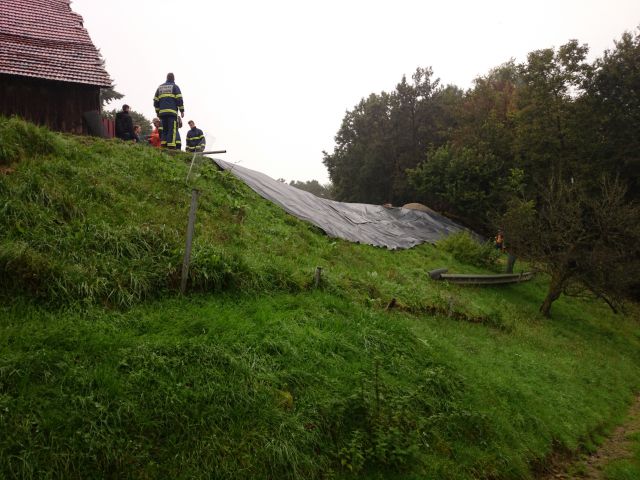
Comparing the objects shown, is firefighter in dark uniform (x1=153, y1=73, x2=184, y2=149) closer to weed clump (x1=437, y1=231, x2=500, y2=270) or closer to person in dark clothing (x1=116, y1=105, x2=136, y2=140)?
person in dark clothing (x1=116, y1=105, x2=136, y2=140)

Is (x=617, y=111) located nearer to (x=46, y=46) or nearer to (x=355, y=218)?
(x=355, y=218)

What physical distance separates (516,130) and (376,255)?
609 inches

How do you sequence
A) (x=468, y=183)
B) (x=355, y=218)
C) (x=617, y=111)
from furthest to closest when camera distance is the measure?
(x=468, y=183) → (x=617, y=111) → (x=355, y=218)

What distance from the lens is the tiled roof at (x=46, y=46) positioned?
39.3 feet

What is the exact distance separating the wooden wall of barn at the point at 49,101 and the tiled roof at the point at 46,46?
437 millimetres

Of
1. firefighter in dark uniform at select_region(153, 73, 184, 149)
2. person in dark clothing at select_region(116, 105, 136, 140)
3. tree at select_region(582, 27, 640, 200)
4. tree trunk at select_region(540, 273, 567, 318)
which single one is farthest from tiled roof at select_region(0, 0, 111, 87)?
tree at select_region(582, 27, 640, 200)

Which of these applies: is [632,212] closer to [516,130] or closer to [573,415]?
[573,415]

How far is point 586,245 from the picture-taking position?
14.1 metres

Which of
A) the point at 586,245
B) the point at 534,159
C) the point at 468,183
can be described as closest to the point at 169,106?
the point at 586,245

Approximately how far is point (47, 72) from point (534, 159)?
21625 millimetres

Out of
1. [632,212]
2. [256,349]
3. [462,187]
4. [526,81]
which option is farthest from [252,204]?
[526,81]

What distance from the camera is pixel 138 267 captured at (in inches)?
240

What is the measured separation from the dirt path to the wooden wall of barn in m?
14.3

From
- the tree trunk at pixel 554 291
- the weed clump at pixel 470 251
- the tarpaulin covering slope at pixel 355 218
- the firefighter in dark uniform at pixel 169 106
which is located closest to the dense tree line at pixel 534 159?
the tree trunk at pixel 554 291
